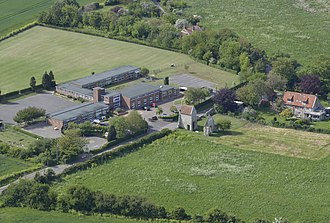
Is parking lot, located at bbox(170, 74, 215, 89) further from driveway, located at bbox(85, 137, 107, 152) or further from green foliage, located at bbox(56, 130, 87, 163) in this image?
green foliage, located at bbox(56, 130, 87, 163)

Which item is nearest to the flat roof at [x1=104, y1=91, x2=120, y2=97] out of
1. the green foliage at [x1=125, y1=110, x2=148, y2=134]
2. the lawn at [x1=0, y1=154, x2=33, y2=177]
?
the green foliage at [x1=125, y1=110, x2=148, y2=134]

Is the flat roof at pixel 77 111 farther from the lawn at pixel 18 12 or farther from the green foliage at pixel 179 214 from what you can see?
the lawn at pixel 18 12

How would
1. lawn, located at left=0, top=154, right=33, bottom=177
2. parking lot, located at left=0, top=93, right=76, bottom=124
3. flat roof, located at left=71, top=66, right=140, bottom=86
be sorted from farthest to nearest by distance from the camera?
flat roof, located at left=71, top=66, right=140, bottom=86 < parking lot, located at left=0, top=93, right=76, bottom=124 < lawn, located at left=0, top=154, right=33, bottom=177

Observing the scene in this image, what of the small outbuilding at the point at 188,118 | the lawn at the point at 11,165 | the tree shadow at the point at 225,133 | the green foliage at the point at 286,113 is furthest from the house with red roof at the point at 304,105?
the lawn at the point at 11,165

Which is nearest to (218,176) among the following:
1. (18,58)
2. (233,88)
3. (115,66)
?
(233,88)

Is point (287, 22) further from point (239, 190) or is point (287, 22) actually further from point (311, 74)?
point (239, 190)
